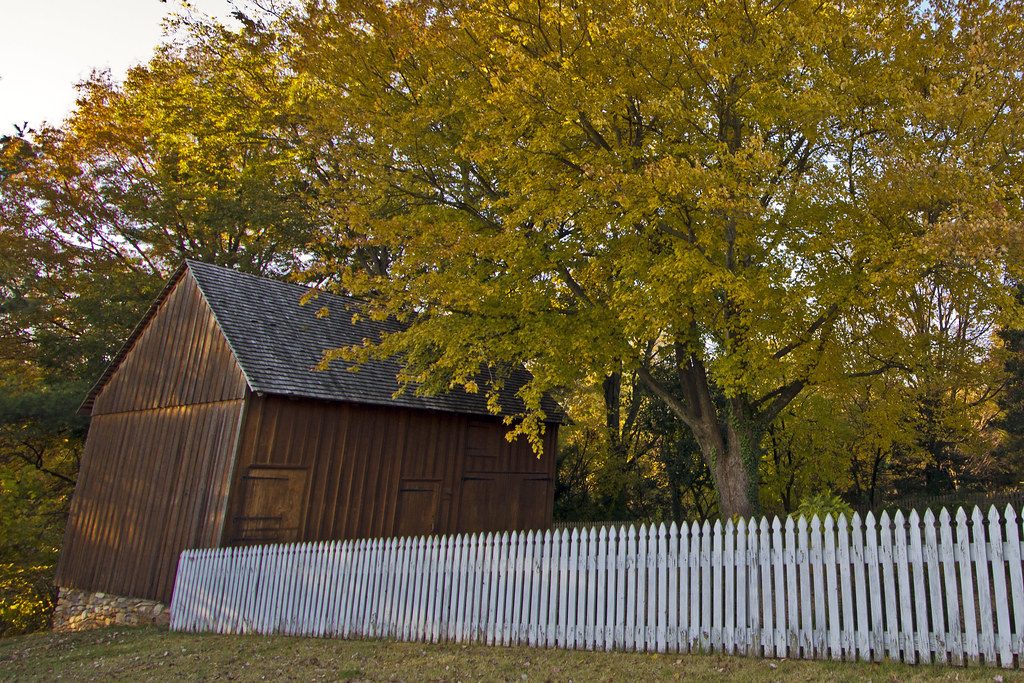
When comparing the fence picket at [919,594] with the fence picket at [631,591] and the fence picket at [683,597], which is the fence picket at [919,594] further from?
the fence picket at [631,591]

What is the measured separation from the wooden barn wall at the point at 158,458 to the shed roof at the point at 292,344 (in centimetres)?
34

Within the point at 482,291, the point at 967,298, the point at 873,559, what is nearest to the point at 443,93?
Answer: the point at 482,291

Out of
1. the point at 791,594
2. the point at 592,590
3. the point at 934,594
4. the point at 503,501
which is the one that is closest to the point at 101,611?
the point at 503,501

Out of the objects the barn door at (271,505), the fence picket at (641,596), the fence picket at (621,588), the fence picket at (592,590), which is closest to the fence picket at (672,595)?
the fence picket at (641,596)

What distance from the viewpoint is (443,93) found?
52.2ft

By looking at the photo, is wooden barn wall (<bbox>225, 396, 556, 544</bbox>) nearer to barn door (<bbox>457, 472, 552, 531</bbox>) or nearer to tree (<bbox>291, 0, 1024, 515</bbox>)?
barn door (<bbox>457, 472, 552, 531</bbox>)

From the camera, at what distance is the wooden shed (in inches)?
595

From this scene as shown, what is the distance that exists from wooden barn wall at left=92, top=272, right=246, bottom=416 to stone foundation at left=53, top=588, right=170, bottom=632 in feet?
14.6

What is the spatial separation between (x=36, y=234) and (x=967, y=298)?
29326mm

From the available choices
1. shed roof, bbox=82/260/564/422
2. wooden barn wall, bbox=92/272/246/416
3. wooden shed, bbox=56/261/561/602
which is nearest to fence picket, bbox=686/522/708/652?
shed roof, bbox=82/260/564/422

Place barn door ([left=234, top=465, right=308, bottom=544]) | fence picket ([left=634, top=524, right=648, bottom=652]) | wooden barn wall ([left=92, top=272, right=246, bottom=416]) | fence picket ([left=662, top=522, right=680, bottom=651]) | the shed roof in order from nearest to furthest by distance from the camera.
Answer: fence picket ([left=662, top=522, right=680, bottom=651]) → fence picket ([left=634, top=524, right=648, bottom=652]) → barn door ([left=234, top=465, right=308, bottom=544]) → the shed roof → wooden barn wall ([left=92, top=272, right=246, bottom=416])

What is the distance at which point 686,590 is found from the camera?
8.30 metres

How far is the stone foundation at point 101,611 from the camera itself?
49.3ft

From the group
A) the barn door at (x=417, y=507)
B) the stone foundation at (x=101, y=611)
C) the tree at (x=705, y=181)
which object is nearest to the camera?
the tree at (x=705, y=181)
